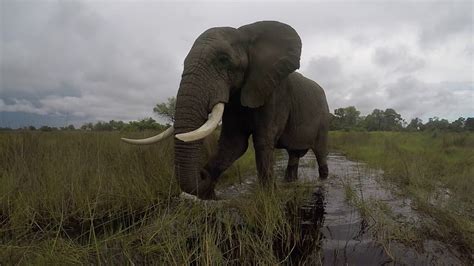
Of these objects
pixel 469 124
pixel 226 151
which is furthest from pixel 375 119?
pixel 226 151

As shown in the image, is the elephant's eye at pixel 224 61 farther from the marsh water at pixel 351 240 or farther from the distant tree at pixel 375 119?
the distant tree at pixel 375 119

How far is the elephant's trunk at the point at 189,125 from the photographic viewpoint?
424cm

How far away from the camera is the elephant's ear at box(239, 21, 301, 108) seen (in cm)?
506

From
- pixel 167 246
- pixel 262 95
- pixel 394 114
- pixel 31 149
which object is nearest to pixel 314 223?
pixel 262 95

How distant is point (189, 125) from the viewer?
14.0ft

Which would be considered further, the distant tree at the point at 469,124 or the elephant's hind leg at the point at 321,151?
the distant tree at the point at 469,124

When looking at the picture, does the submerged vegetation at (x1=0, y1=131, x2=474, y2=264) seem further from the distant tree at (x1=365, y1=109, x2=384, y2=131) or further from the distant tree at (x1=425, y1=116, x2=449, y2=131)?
the distant tree at (x1=365, y1=109, x2=384, y2=131)

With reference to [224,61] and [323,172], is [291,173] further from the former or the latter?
[224,61]

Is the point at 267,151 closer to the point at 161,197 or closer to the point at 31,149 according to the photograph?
the point at 161,197

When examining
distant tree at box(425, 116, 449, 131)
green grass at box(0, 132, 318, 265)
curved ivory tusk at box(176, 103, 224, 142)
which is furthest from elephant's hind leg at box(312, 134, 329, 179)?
distant tree at box(425, 116, 449, 131)

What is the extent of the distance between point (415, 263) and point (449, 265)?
0.95ft

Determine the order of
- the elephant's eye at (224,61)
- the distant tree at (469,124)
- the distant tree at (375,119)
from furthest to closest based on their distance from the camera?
the distant tree at (375,119) < the distant tree at (469,124) < the elephant's eye at (224,61)

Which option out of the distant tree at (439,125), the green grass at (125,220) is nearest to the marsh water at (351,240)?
the green grass at (125,220)

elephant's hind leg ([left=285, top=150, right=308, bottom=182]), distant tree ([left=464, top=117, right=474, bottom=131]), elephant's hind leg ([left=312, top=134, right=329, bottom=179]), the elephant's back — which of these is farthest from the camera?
distant tree ([left=464, top=117, right=474, bottom=131])
